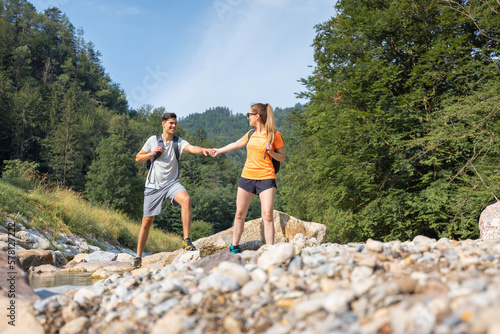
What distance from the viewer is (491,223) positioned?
6734 mm

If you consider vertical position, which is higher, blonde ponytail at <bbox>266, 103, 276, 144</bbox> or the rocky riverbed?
blonde ponytail at <bbox>266, 103, 276, 144</bbox>

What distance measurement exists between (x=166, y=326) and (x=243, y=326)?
1.59 feet

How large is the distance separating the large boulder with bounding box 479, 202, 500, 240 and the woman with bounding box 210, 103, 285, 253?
4.28 meters

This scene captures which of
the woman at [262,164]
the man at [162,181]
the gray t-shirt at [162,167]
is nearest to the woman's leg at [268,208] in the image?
the woman at [262,164]

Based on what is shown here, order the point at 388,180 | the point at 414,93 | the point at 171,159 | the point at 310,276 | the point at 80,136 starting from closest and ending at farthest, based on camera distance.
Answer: the point at 310,276 < the point at 171,159 < the point at 414,93 < the point at 388,180 < the point at 80,136

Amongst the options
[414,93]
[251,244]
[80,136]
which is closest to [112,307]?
[251,244]

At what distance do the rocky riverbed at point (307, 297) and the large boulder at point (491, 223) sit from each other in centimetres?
380

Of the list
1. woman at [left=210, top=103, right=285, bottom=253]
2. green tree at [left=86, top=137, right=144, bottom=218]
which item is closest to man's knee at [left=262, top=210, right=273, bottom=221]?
woman at [left=210, top=103, right=285, bottom=253]

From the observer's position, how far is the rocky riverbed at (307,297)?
1834mm

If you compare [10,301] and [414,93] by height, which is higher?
Answer: [414,93]

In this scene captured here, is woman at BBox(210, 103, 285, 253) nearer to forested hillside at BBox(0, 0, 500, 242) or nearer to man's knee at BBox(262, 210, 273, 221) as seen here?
man's knee at BBox(262, 210, 273, 221)

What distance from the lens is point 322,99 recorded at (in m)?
14.9

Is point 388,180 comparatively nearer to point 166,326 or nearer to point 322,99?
point 322,99

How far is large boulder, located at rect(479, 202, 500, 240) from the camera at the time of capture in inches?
259
